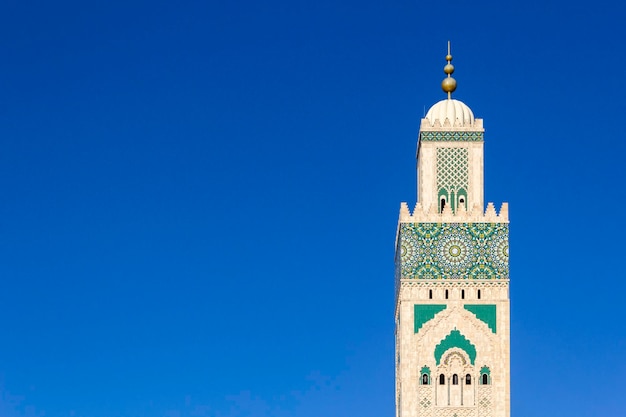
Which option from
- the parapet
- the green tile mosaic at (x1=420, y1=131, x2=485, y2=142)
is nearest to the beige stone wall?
the parapet

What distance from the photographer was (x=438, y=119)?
4300cm

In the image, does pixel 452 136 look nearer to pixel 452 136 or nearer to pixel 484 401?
pixel 452 136

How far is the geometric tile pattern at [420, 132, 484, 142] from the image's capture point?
4275 cm

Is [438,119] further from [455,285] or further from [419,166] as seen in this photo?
[455,285]

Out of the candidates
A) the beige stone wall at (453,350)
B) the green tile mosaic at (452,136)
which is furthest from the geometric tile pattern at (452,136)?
the beige stone wall at (453,350)

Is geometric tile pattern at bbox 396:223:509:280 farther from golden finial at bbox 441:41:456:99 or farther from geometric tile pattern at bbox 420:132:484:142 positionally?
golden finial at bbox 441:41:456:99

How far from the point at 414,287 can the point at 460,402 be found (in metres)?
3.27

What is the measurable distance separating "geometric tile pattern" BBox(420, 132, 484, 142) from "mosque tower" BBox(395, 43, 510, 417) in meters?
1.56

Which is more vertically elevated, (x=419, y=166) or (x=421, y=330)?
(x=419, y=166)

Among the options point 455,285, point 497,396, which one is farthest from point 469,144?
point 497,396

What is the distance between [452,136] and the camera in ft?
140

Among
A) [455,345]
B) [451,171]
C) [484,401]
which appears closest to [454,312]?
[455,345]

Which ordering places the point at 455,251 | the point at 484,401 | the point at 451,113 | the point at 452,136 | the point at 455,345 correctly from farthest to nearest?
the point at 451,113 < the point at 452,136 < the point at 455,251 < the point at 455,345 < the point at 484,401

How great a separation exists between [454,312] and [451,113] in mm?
5753
